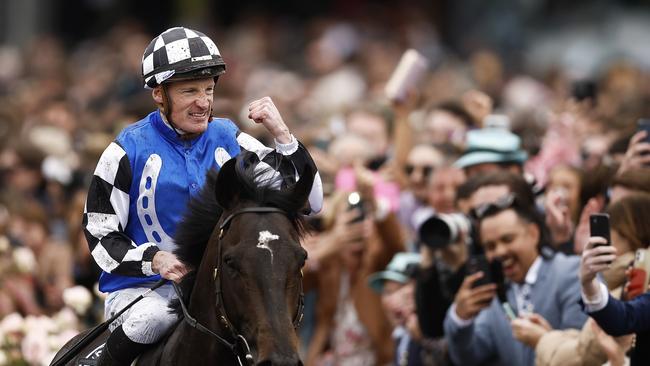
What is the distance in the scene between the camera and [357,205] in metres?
9.66

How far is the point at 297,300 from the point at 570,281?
103 inches

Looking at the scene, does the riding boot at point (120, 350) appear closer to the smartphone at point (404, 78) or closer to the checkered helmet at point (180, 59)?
the checkered helmet at point (180, 59)

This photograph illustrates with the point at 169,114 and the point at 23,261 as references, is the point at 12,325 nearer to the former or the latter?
the point at 23,261

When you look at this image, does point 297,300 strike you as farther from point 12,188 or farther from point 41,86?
point 41,86

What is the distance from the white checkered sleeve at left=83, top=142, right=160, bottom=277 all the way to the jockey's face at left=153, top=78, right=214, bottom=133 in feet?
1.02

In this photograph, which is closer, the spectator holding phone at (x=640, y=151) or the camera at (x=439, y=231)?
the spectator holding phone at (x=640, y=151)

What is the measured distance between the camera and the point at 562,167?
9.38 meters

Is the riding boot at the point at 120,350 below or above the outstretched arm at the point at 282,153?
below

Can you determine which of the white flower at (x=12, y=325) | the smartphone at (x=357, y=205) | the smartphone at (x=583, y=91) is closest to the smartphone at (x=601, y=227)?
the smartphone at (x=357, y=205)

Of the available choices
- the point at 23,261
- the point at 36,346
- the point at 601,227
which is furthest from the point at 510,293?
the point at 23,261

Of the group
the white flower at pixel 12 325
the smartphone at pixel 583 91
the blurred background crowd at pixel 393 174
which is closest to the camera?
the blurred background crowd at pixel 393 174

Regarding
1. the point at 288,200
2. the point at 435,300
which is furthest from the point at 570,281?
the point at 288,200

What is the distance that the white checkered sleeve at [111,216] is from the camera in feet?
20.1

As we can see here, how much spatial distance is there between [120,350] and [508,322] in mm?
2750
